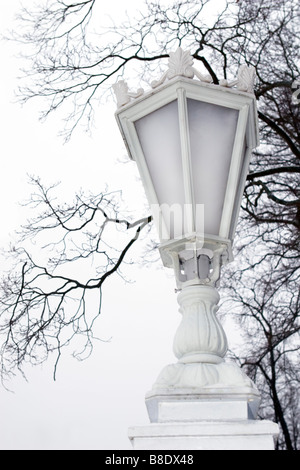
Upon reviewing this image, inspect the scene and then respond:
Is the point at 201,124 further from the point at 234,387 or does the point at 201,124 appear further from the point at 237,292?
the point at 237,292

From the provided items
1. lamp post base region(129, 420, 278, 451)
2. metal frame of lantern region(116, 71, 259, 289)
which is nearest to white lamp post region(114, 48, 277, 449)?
metal frame of lantern region(116, 71, 259, 289)

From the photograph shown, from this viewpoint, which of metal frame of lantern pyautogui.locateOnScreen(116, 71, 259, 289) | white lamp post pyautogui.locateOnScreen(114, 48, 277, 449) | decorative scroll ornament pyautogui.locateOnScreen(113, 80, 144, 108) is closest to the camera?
white lamp post pyautogui.locateOnScreen(114, 48, 277, 449)

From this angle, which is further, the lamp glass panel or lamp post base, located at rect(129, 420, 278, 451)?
the lamp glass panel

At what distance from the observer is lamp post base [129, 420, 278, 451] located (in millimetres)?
1504

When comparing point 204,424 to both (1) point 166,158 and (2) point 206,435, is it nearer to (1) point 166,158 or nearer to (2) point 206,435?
(2) point 206,435

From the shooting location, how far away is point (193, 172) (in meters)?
1.95

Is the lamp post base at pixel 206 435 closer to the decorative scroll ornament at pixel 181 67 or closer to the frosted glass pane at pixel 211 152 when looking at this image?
the frosted glass pane at pixel 211 152

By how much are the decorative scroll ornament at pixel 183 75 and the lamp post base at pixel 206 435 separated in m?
1.07

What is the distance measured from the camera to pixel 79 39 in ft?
22.2

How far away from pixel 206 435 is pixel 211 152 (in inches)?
35.5

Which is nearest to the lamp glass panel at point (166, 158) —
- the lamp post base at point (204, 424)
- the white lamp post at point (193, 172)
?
the white lamp post at point (193, 172)

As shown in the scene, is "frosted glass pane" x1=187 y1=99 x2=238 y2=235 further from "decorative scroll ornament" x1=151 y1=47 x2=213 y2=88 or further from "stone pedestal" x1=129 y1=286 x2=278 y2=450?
"stone pedestal" x1=129 y1=286 x2=278 y2=450

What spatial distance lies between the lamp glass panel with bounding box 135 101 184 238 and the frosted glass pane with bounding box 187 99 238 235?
0.05 metres

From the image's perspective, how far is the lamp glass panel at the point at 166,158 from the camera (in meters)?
1.94
